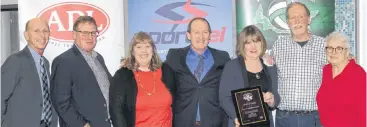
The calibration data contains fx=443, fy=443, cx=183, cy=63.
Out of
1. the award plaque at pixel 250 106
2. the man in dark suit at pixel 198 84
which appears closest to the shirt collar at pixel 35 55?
the man in dark suit at pixel 198 84

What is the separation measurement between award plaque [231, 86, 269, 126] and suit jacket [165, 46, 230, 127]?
0.32 metres

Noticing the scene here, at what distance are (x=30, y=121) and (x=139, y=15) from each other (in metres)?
1.97

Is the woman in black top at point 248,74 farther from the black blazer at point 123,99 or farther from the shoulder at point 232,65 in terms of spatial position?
the black blazer at point 123,99

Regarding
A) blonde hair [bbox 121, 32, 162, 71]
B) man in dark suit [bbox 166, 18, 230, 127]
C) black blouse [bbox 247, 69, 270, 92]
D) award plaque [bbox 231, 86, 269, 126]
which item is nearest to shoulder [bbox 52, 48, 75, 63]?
blonde hair [bbox 121, 32, 162, 71]

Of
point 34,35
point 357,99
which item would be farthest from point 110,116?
point 357,99

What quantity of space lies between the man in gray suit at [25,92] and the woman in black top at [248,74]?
189 centimetres

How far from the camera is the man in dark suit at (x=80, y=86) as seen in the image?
4316 millimetres

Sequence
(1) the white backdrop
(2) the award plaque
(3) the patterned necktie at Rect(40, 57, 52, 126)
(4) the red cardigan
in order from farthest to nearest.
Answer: (1) the white backdrop < (3) the patterned necktie at Rect(40, 57, 52, 126) < (2) the award plaque < (4) the red cardigan

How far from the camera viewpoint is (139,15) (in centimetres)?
578

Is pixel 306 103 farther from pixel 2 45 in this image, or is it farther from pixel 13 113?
pixel 2 45

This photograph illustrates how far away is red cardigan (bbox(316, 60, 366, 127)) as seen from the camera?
401 cm

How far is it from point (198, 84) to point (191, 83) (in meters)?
0.07

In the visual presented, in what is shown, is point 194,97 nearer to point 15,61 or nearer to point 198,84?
point 198,84

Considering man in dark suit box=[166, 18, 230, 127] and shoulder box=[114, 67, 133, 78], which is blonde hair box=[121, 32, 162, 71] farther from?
man in dark suit box=[166, 18, 230, 127]
